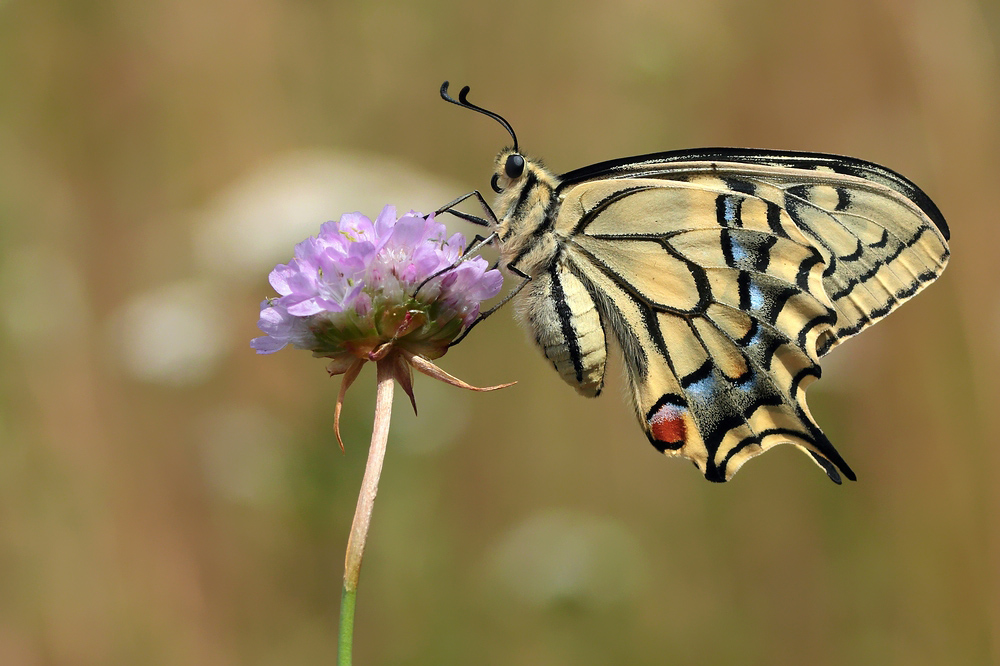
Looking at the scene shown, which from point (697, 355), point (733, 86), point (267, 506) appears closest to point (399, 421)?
point (267, 506)

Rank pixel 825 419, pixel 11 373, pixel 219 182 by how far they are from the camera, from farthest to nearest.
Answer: pixel 219 182 → pixel 825 419 → pixel 11 373

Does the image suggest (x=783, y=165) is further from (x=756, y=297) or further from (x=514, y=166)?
(x=514, y=166)

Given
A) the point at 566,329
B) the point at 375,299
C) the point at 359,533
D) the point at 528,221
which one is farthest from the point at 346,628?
the point at 528,221

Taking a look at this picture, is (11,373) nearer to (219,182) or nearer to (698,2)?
(219,182)

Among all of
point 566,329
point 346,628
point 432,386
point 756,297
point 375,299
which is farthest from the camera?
point 432,386

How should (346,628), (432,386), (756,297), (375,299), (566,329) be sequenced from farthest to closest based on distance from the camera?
(432,386), (756,297), (566,329), (375,299), (346,628)

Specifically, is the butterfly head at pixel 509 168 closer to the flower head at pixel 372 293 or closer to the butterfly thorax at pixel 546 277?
the butterfly thorax at pixel 546 277
